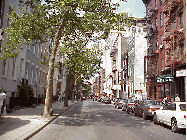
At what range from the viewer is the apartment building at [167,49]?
25594 mm

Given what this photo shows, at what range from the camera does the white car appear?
1004 centimetres

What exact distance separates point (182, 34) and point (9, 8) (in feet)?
60.0

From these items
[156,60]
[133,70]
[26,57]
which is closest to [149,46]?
[156,60]

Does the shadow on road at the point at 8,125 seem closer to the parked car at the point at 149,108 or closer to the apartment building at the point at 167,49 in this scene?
the parked car at the point at 149,108

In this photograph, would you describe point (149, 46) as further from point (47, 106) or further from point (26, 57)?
point (47, 106)

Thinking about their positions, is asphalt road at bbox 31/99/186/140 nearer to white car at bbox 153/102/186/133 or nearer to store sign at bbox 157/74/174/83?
white car at bbox 153/102/186/133

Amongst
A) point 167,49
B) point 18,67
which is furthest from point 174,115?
point 167,49

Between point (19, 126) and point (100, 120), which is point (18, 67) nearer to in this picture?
point (100, 120)

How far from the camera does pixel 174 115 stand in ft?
35.1

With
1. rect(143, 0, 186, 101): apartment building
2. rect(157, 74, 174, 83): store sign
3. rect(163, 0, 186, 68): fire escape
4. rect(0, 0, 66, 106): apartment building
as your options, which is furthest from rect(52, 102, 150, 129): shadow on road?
rect(163, 0, 186, 68): fire escape

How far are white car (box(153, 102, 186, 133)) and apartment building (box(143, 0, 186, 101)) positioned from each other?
11.2m

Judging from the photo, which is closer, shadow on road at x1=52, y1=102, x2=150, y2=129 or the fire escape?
shadow on road at x1=52, y1=102, x2=150, y2=129

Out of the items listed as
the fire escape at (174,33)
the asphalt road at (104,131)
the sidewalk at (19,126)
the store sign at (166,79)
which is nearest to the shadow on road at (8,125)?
the sidewalk at (19,126)

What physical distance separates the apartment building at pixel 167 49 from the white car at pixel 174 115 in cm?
1120
